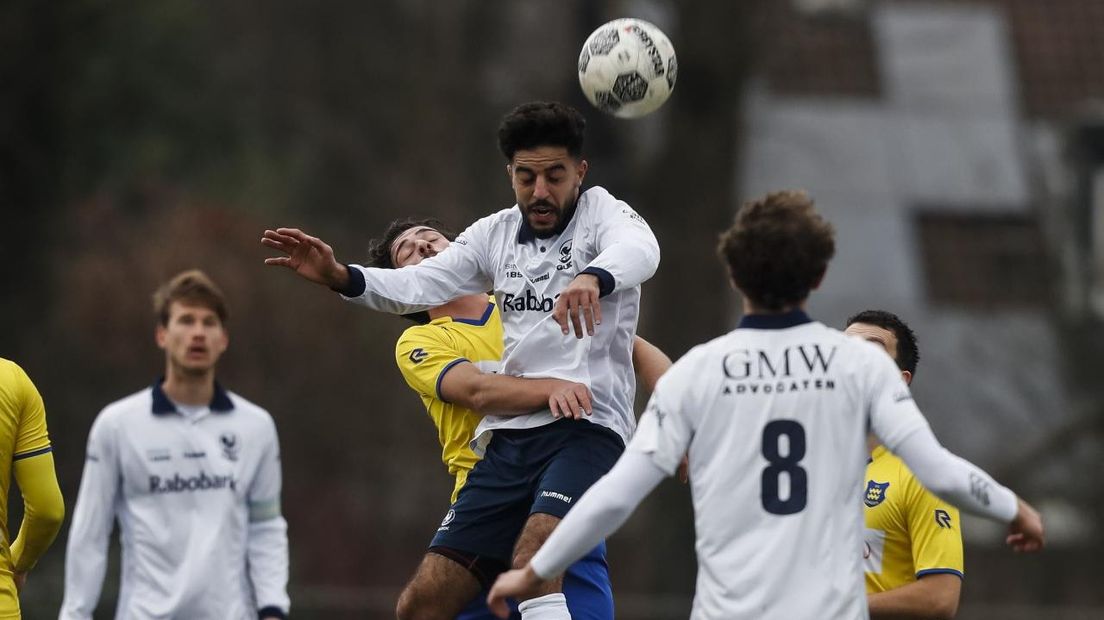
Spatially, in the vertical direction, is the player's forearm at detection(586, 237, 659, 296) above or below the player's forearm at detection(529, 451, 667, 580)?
above

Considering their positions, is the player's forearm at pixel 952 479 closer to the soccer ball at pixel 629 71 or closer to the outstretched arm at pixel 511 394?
the outstretched arm at pixel 511 394

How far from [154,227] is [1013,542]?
1698 centimetres

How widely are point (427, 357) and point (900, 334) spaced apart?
1988 mm

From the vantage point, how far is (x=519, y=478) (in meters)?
7.14

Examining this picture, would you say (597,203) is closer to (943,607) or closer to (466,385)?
(466,385)

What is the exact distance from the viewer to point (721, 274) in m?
18.0

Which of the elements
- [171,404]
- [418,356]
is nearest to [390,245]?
[418,356]

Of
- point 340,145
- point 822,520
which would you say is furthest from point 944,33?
point 822,520

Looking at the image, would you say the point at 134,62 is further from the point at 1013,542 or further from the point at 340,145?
A: the point at 1013,542

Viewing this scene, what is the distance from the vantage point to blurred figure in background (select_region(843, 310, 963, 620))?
20.8 feet

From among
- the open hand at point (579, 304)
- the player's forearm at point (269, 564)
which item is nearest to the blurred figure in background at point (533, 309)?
the open hand at point (579, 304)

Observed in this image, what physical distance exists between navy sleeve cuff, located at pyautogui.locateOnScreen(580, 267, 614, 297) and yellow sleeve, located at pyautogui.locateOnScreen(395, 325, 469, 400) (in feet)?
4.09

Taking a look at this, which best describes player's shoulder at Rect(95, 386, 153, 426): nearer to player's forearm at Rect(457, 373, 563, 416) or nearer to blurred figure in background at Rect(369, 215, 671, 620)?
blurred figure in background at Rect(369, 215, 671, 620)

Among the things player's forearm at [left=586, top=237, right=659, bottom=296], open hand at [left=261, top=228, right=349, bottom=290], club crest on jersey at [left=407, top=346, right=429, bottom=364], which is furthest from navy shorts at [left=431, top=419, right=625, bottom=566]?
open hand at [left=261, top=228, right=349, bottom=290]
